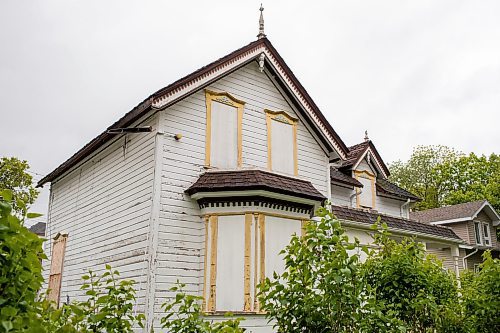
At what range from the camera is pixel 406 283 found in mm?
7895

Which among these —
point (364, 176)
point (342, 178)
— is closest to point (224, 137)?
point (342, 178)

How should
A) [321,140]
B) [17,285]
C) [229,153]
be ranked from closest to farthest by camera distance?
[17,285]
[229,153]
[321,140]

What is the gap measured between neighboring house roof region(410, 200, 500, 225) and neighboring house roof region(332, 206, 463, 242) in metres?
12.0

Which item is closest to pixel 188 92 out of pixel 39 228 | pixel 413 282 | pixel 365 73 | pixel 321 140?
pixel 321 140

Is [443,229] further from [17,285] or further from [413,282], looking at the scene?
[17,285]

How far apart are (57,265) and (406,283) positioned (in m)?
12.2

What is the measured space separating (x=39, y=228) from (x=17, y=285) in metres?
55.1

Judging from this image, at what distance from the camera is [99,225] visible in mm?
13570

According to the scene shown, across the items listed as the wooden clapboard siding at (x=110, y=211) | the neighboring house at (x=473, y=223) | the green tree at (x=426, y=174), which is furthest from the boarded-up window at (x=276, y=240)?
the green tree at (x=426, y=174)

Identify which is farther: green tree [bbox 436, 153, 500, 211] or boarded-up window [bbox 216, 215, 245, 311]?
green tree [bbox 436, 153, 500, 211]

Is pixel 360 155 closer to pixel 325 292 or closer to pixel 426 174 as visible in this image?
pixel 325 292

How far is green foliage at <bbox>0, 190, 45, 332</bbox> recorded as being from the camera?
2.42 metres

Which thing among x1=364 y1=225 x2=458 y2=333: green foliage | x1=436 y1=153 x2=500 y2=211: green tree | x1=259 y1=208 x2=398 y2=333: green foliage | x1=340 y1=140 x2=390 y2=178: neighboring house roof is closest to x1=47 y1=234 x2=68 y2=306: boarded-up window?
x1=364 y1=225 x2=458 y2=333: green foliage

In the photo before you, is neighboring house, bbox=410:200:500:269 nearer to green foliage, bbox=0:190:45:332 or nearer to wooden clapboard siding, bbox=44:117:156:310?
wooden clapboard siding, bbox=44:117:156:310
